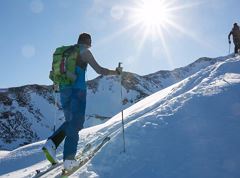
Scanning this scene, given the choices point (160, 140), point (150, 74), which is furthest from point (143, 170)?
point (150, 74)

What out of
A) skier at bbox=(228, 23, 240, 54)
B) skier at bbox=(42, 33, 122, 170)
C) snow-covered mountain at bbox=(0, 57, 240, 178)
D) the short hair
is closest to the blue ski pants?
skier at bbox=(42, 33, 122, 170)

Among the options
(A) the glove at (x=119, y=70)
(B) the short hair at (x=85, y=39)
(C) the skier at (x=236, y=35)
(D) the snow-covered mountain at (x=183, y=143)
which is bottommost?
(D) the snow-covered mountain at (x=183, y=143)

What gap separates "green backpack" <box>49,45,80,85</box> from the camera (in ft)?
24.8

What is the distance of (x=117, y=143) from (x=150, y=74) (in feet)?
559

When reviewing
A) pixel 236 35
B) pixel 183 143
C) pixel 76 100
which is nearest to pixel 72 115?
pixel 76 100

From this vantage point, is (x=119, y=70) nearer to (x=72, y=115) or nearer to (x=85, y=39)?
(x=85, y=39)

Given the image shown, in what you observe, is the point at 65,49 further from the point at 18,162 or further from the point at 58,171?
the point at 18,162

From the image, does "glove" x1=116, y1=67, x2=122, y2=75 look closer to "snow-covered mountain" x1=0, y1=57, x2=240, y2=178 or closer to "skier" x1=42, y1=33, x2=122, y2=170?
"skier" x1=42, y1=33, x2=122, y2=170

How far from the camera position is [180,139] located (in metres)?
8.08

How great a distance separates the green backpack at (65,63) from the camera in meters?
7.55

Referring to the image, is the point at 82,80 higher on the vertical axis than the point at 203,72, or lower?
lower

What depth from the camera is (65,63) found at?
760 cm

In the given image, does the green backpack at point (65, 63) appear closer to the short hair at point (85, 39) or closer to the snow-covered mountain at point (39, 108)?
the short hair at point (85, 39)

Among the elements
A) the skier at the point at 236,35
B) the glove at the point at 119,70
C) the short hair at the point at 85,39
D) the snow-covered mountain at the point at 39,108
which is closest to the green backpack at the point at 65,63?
the short hair at the point at 85,39
